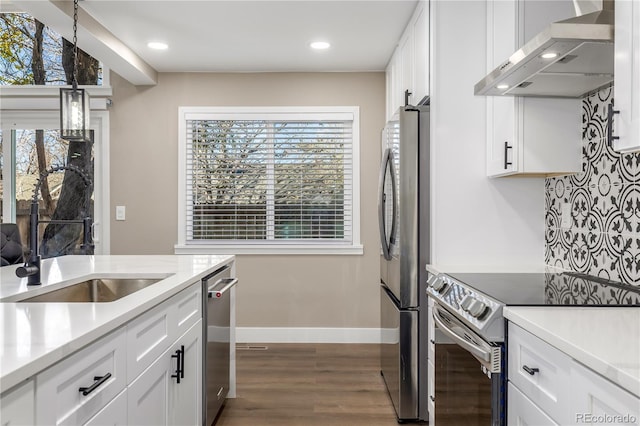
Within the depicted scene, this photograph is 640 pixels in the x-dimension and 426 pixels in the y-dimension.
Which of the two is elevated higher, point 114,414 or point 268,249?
point 268,249

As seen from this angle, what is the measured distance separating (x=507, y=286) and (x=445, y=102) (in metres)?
1.13

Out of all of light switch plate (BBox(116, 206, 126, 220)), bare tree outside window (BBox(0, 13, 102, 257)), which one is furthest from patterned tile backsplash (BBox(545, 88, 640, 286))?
bare tree outside window (BBox(0, 13, 102, 257))

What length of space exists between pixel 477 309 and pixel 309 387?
1820 millimetres

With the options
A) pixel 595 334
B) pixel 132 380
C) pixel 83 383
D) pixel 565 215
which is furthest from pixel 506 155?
pixel 83 383

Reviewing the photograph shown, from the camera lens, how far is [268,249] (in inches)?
160

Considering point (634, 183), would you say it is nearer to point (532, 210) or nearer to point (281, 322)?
point (532, 210)

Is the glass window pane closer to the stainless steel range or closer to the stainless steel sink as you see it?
the stainless steel sink

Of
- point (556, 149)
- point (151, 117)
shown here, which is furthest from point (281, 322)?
point (556, 149)

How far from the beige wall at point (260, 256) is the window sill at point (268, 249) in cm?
5

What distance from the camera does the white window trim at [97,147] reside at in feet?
13.4

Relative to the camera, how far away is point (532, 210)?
2.48 metres

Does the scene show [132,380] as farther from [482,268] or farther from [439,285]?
[482,268]

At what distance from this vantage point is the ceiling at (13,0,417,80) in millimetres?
2754

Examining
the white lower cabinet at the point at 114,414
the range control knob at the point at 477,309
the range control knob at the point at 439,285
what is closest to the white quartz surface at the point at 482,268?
the range control knob at the point at 439,285
